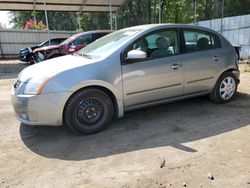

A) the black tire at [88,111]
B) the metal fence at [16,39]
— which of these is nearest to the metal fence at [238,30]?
the black tire at [88,111]

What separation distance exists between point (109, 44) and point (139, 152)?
2047mm

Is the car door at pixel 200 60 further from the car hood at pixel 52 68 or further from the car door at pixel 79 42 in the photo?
the car door at pixel 79 42

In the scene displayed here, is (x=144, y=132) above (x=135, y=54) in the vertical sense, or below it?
below

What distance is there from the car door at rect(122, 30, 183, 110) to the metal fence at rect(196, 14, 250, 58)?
9099mm

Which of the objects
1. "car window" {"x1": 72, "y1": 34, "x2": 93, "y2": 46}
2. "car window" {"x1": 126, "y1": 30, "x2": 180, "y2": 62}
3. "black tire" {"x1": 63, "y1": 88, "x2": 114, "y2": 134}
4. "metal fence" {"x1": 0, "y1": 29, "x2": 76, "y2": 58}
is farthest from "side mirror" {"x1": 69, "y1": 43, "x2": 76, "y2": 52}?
"metal fence" {"x1": 0, "y1": 29, "x2": 76, "y2": 58}

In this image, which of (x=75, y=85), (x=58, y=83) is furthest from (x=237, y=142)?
(x=58, y=83)

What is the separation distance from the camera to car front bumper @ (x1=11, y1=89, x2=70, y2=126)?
352cm

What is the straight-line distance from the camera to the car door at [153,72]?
4021 millimetres

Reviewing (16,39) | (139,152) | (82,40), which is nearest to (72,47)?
(82,40)

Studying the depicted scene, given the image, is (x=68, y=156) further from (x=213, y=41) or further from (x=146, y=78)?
(x=213, y=41)

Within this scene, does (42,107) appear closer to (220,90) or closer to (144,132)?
(144,132)

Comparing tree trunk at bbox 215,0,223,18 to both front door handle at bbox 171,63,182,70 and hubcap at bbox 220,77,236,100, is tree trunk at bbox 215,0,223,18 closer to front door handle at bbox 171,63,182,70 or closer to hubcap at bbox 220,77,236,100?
hubcap at bbox 220,77,236,100

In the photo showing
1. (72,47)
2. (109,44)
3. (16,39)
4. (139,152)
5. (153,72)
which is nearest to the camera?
(139,152)

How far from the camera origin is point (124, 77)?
395 cm
